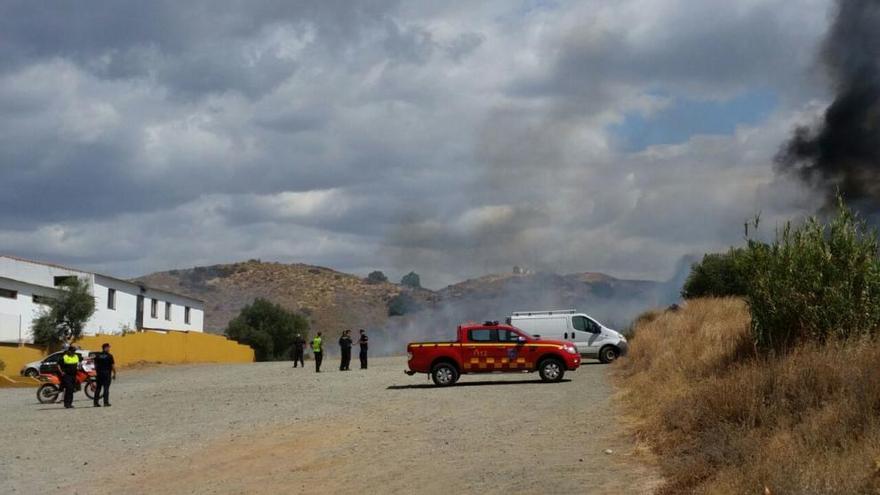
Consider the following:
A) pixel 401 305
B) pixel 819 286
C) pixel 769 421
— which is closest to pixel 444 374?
pixel 819 286

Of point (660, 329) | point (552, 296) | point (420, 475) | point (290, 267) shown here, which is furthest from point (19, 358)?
point (290, 267)

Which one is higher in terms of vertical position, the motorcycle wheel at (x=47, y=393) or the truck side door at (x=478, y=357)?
the truck side door at (x=478, y=357)

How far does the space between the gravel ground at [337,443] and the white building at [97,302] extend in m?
25.5

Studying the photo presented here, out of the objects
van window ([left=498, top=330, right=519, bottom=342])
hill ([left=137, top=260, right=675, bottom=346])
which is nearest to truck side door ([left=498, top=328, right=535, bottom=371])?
van window ([left=498, top=330, right=519, bottom=342])

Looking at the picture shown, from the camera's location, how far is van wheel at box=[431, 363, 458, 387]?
87.7 feet

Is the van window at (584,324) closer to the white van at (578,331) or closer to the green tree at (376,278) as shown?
the white van at (578,331)

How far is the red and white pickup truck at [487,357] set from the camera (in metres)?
26.6

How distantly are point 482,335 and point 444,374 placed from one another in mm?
1599

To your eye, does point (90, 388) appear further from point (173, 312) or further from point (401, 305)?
point (401, 305)

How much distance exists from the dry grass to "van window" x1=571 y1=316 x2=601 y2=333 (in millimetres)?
17184

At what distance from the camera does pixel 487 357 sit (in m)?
26.8

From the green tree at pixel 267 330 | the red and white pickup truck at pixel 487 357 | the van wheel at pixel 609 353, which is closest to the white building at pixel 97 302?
the green tree at pixel 267 330

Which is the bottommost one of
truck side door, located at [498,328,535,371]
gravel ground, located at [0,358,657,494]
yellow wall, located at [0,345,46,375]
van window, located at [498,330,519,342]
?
gravel ground, located at [0,358,657,494]

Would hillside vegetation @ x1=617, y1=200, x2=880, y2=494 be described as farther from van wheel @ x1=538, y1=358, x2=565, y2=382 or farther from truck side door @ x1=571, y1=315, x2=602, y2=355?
truck side door @ x1=571, y1=315, x2=602, y2=355
